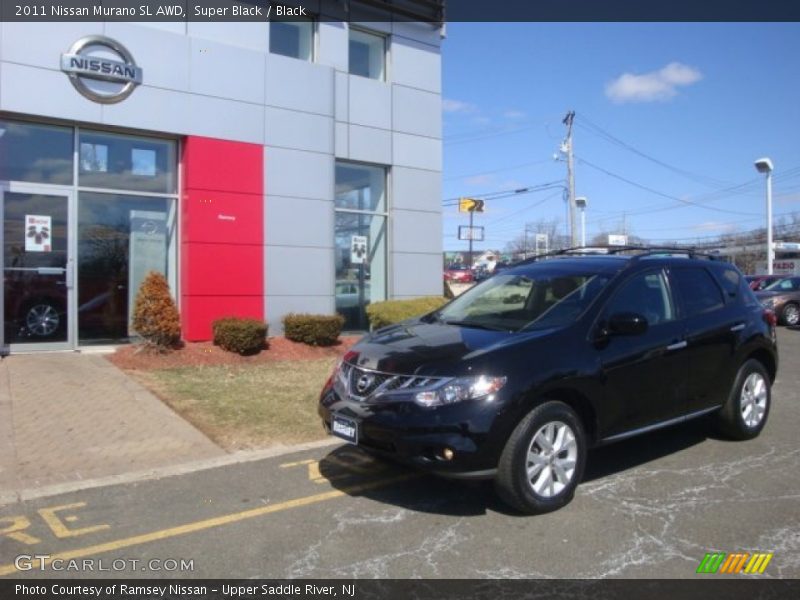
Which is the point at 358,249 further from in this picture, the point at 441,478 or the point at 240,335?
the point at 441,478

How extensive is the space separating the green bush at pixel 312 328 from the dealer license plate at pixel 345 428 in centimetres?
722

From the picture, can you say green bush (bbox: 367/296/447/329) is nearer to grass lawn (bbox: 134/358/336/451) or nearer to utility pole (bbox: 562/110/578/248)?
grass lawn (bbox: 134/358/336/451)

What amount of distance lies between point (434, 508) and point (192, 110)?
361 inches

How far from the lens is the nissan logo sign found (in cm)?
1042

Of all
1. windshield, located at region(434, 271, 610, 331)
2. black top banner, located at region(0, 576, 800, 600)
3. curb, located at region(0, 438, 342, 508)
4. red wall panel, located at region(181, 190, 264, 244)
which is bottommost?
black top banner, located at region(0, 576, 800, 600)

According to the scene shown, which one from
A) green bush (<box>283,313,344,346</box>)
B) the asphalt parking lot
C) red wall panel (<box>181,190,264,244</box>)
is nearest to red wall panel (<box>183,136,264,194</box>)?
red wall panel (<box>181,190,264,244</box>)

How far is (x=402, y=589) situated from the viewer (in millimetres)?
3561

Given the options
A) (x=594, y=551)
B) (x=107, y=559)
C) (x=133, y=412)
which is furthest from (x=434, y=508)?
(x=133, y=412)

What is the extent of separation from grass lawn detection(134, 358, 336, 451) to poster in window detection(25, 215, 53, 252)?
9.36ft

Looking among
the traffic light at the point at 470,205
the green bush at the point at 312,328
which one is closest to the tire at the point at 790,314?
the green bush at the point at 312,328

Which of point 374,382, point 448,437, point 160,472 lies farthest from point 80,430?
point 448,437

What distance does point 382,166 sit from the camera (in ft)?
47.5

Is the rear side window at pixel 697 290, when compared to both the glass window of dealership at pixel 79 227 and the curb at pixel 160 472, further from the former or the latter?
the glass window of dealership at pixel 79 227

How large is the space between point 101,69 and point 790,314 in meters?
19.1
